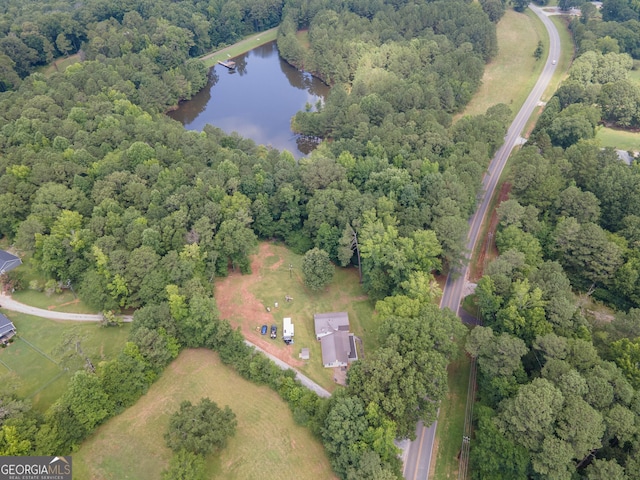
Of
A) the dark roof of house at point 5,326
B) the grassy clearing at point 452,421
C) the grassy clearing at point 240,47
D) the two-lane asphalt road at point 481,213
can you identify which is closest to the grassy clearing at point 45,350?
→ the dark roof of house at point 5,326

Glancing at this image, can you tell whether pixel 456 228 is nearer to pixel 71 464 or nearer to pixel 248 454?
pixel 248 454

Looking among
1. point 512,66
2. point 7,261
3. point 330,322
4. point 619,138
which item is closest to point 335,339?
point 330,322

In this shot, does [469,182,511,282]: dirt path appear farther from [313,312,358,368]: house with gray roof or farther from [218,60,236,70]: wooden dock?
[218,60,236,70]: wooden dock

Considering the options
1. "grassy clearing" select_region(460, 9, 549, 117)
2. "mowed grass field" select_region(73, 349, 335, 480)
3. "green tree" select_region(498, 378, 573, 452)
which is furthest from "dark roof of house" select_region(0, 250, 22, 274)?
"grassy clearing" select_region(460, 9, 549, 117)

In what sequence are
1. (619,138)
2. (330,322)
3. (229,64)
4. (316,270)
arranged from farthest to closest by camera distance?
(229,64)
(619,138)
(316,270)
(330,322)

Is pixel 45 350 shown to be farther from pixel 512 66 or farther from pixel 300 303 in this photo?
pixel 512 66

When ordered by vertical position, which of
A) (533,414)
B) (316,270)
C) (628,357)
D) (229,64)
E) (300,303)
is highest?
(628,357)

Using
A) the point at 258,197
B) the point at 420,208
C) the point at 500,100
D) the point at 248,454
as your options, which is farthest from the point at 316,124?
the point at 248,454
